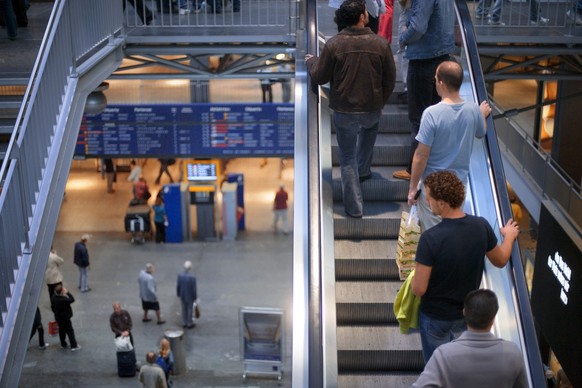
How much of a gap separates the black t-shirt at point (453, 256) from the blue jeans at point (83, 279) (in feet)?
44.8

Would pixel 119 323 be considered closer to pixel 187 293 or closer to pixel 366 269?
pixel 187 293

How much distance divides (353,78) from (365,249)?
128 cm

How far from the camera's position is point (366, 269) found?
6.86 meters

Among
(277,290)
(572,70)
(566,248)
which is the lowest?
(277,290)

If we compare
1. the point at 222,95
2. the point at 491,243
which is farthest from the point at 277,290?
the point at 491,243

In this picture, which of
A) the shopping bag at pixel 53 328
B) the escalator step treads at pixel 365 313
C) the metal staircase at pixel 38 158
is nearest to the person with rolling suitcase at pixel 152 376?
the shopping bag at pixel 53 328

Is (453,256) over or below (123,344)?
over

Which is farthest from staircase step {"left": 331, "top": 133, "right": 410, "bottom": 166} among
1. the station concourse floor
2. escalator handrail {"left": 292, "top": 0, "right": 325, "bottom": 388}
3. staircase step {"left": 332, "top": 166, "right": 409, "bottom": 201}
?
the station concourse floor

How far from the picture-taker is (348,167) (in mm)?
6918

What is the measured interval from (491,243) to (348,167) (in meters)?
2.01

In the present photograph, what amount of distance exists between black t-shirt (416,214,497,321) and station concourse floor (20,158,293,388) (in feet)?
32.2

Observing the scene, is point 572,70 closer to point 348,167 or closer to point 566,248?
point 566,248

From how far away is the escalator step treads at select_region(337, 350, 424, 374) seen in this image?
20.7 ft

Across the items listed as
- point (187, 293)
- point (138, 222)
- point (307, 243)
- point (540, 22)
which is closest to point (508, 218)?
point (307, 243)
